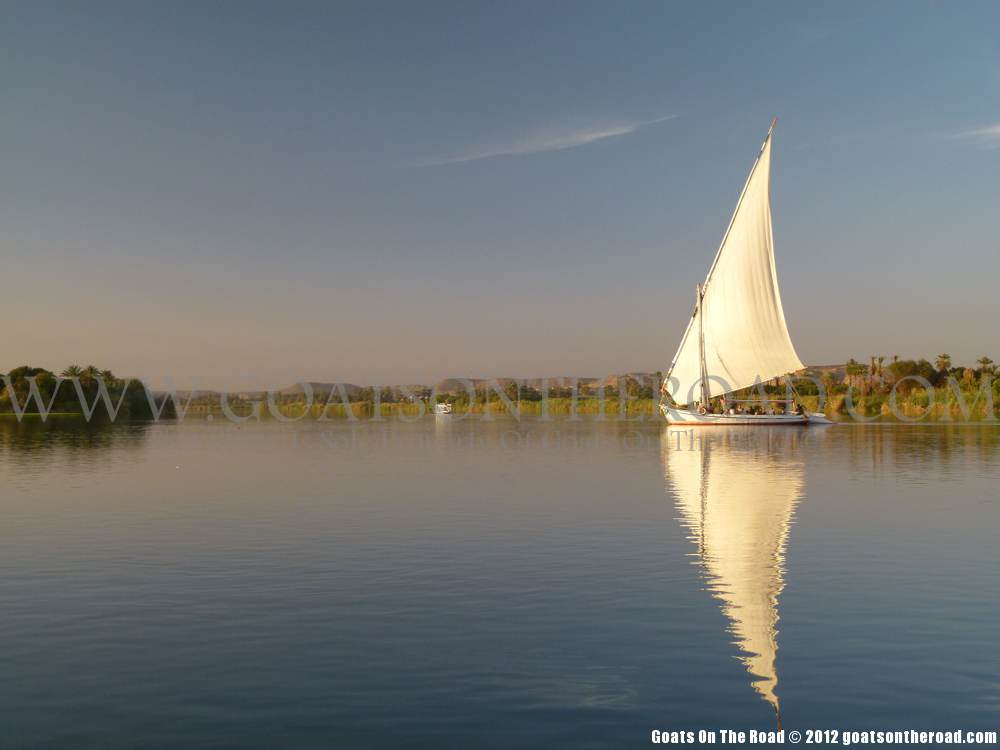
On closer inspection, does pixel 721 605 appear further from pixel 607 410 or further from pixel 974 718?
pixel 607 410

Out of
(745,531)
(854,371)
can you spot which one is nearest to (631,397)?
(854,371)

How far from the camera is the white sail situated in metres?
75.6

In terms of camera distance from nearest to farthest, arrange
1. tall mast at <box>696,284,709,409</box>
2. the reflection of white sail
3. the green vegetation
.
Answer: the reflection of white sail → tall mast at <box>696,284,709,409</box> → the green vegetation

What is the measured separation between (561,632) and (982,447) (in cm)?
4633

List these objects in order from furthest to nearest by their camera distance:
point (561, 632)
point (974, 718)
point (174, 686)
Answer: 1. point (561, 632)
2. point (174, 686)
3. point (974, 718)

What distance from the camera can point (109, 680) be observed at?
33.9ft

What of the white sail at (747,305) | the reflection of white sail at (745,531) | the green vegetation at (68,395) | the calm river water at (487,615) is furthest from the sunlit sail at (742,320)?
the green vegetation at (68,395)

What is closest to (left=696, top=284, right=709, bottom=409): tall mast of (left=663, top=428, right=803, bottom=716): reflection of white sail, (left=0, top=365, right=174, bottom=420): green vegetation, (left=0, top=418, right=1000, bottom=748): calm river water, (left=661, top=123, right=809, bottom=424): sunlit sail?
(left=661, top=123, right=809, bottom=424): sunlit sail

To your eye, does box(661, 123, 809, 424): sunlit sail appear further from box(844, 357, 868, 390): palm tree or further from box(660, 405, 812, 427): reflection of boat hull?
box(844, 357, 868, 390): palm tree

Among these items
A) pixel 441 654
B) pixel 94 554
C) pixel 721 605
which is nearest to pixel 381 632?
pixel 441 654

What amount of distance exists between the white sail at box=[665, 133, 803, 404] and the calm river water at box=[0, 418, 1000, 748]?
47757mm

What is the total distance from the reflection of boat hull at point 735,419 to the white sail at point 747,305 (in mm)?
2817

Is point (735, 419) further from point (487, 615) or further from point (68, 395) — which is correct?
point (68, 395)

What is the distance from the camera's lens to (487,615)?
518 inches
